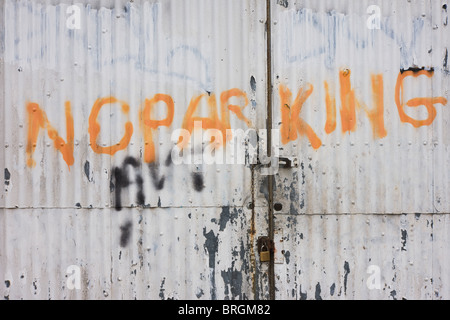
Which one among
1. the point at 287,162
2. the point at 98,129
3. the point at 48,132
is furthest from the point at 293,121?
the point at 48,132

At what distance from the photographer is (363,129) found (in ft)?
7.63

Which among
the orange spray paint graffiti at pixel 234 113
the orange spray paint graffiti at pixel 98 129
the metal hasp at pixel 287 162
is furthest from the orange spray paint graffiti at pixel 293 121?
the orange spray paint graffiti at pixel 98 129

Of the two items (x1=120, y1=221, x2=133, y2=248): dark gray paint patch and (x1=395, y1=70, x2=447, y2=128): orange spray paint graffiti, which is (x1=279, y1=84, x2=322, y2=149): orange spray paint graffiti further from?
(x1=120, y1=221, x2=133, y2=248): dark gray paint patch

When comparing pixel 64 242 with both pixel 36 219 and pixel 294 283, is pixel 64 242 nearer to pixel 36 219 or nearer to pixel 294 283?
pixel 36 219

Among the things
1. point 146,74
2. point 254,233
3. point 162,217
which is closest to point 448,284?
point 254,233

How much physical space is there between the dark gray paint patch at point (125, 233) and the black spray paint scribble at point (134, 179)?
105 millimetres

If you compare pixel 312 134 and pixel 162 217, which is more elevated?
pixel 312 134

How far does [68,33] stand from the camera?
2.32 metres

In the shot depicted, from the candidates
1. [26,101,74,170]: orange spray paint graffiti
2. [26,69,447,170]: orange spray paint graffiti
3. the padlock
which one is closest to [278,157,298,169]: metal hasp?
[26,69,447,170]: orange spray paint graffiti

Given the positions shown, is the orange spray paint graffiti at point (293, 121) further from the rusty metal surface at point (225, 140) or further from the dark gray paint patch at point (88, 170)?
the dark gray paint patch at point (88, 170)

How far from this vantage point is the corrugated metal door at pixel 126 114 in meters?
2.32

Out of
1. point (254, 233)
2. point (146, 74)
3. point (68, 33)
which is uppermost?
point (68, 33)

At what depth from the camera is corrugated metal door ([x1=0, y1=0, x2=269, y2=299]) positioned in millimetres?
2318

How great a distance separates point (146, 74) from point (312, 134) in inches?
40.8
